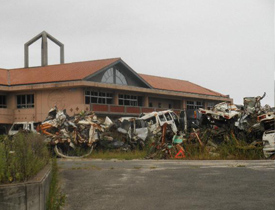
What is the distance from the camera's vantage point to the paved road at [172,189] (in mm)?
8141

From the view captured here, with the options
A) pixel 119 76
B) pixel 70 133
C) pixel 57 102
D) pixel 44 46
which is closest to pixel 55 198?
pixel 70 133

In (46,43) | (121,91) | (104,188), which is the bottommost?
(104,188)

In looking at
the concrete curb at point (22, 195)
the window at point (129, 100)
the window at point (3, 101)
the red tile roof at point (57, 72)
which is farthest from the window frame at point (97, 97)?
the concrete curb at point (22, 195)

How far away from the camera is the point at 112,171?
11484mm

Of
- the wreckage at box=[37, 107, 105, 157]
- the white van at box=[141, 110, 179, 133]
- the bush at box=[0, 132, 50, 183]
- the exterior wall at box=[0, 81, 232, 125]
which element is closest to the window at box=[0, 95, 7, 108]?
the exterior wall at box=[0, 81, 232, 125]

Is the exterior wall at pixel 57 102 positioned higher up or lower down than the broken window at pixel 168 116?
higher up

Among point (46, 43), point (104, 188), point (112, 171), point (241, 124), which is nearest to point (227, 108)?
point (241, 124)

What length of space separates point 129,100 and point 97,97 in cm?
548

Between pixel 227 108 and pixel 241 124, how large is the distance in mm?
1993

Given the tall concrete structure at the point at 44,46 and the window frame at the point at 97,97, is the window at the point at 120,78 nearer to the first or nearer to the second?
the window frame at the point at 97,97

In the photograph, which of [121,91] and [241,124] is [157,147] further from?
[121,91]

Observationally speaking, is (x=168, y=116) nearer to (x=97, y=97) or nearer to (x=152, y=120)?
(x=152, y=120)

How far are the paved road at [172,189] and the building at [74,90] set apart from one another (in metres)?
32.7

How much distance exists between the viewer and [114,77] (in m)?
48.0
